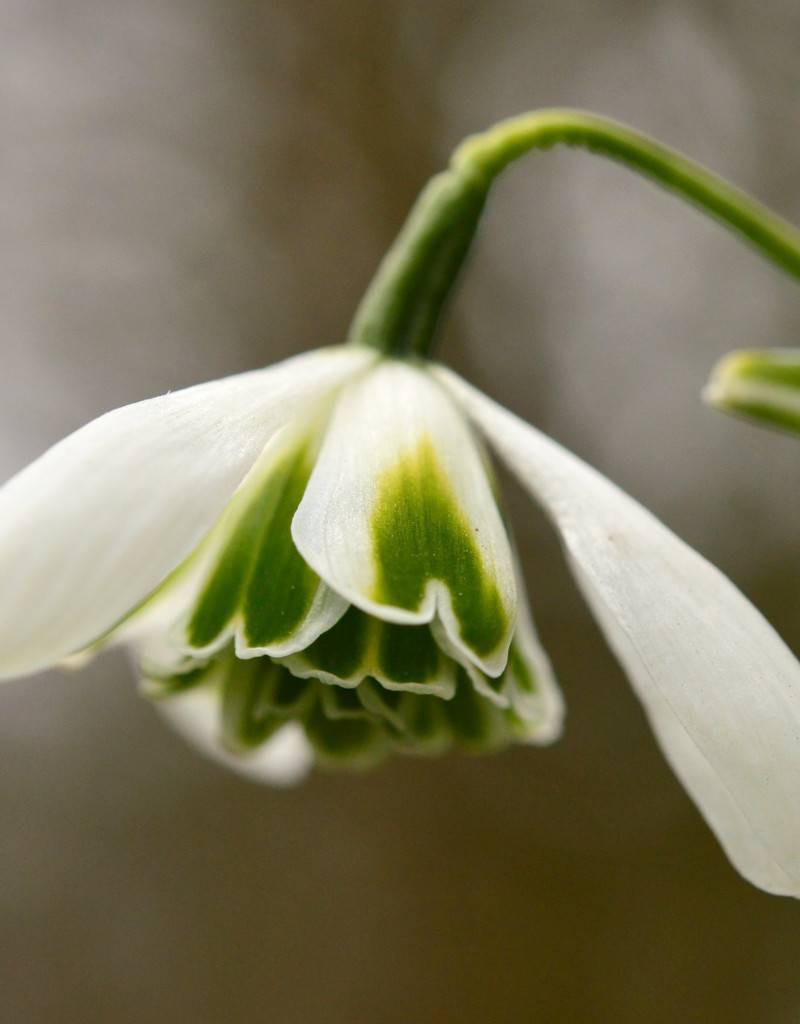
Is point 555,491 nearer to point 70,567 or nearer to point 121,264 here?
point 70,567

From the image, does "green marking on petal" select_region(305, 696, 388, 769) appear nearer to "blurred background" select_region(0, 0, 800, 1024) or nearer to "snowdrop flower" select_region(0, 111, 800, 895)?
"snowdrop flower" select_region(0, 111, 800, 895)

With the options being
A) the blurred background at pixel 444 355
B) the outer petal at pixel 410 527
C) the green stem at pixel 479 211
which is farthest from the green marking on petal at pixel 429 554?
the blurred background at pixel 444 355

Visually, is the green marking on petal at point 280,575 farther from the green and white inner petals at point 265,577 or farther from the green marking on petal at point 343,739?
the green marking on petal at point 343,739

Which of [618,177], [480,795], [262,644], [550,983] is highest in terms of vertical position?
[618,177]

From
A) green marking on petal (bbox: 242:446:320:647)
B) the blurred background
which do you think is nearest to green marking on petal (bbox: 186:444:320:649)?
green marking on petal (bbox: 242:446:320:647)

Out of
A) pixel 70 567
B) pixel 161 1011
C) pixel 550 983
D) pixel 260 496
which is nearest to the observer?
pixel 70 567

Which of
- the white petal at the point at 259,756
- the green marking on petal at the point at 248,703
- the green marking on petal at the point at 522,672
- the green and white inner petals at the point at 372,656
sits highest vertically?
the green and white inner petals at the point at 372,656

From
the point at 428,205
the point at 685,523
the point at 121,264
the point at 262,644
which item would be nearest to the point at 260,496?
the point at 262,644
